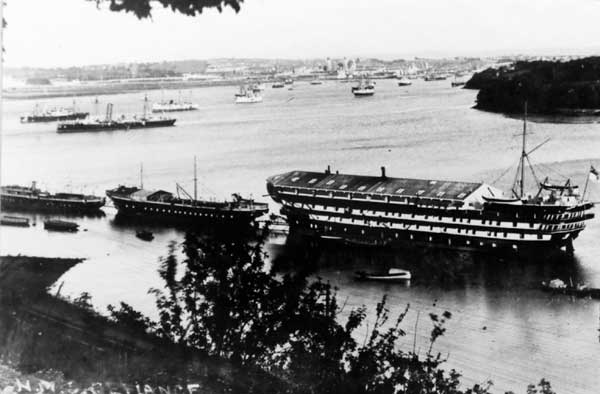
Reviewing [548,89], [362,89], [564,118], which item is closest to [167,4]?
[564,118]

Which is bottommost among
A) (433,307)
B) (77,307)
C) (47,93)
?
(433,307)

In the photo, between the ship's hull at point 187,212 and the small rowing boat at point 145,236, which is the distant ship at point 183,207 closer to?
the ship's hull at point 187,212

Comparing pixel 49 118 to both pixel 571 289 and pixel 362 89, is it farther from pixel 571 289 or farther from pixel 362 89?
pixel 571 289

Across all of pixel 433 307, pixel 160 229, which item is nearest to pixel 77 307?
pixel 433 307

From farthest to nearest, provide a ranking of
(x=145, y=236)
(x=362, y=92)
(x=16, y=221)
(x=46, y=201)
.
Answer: (x=362, y=92) → (x=46, y=201) → (x=16, y=221) → (x=145, y=236)

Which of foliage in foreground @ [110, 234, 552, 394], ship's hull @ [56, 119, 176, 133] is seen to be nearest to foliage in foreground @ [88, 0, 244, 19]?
foliage in foreground @ [110, 234, 552, 394]

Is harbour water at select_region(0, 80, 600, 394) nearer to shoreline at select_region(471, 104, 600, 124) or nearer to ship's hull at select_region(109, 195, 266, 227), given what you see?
shoreline at select_region(471, 104, 600, 124)

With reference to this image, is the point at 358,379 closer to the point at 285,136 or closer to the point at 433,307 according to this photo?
the point at 433,307
